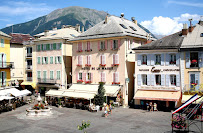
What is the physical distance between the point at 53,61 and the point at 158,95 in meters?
20.8

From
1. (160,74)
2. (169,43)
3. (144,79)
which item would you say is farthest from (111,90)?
(169,43)

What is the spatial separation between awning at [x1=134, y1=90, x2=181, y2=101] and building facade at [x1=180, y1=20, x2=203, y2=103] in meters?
1.18

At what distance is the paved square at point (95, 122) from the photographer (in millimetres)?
23828

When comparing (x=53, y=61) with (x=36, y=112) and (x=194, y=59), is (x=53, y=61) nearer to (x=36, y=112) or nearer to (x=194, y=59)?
(x=36, y=112)

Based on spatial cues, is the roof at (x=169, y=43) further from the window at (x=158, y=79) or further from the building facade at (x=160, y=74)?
the window at (x=158, y=79)

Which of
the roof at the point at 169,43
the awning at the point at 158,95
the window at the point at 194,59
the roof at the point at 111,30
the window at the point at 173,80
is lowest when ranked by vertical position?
the awning at the point at 158,95

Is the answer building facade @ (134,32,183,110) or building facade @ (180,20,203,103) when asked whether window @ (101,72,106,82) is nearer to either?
building facade @ (134,32,183,110)

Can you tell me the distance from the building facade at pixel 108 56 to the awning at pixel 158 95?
3.47 metres

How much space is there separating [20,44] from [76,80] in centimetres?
2216

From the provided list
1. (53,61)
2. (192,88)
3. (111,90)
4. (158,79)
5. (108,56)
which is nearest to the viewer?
(192,88)

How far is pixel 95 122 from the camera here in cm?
2711

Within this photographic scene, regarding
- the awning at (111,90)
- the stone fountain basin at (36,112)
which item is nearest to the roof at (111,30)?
the awning at (111,90)

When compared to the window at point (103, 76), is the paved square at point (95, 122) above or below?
below

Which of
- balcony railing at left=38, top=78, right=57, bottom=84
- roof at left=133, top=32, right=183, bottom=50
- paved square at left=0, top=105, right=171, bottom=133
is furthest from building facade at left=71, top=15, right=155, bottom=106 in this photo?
paved square at left=0, top=105, right=171, bottom=133
